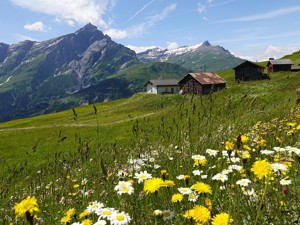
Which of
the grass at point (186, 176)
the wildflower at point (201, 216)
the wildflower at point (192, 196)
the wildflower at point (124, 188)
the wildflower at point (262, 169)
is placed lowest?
the grass at point (186, 176)

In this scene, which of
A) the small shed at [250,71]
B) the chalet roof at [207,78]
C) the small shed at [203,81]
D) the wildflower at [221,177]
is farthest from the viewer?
the small shed at [250,71]

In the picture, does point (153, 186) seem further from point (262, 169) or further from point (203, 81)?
point (203, 81)

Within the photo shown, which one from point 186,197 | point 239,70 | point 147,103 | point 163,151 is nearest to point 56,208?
point 163,151


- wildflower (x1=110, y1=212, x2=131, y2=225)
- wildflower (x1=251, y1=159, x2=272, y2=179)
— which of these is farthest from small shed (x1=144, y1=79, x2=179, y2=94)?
wildflower (x1=251, y1=159, x2=272, y2=179)

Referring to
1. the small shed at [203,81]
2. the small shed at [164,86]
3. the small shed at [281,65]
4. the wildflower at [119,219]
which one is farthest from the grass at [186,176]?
the small shed at [164,86]

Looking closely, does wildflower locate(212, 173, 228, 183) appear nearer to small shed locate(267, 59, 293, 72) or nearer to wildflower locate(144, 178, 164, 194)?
wildflower locate(144, 178, 164, 194)

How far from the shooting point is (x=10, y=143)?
40.9m

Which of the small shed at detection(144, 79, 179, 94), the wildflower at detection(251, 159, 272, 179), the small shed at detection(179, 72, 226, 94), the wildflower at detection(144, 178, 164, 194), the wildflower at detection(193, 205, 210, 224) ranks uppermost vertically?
the wildflower at detection(251, 159, 272, 179)


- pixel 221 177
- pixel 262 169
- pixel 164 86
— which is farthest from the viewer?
pixel 164 86

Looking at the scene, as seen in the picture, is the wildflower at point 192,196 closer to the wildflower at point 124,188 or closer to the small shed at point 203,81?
the wildflower at point 124,188

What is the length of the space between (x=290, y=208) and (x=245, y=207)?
1.57ft

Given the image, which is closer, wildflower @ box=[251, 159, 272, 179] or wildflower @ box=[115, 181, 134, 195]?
wildflower @ box=[251, 159, 272, 179]

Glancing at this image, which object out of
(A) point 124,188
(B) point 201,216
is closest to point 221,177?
(A) point 124,188

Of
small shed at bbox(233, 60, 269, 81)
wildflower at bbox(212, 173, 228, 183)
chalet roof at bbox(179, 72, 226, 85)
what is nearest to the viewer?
wildflower at bbox(212, 173, 228, 183)
